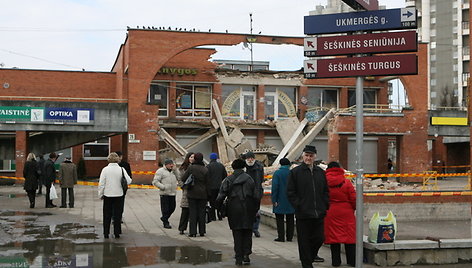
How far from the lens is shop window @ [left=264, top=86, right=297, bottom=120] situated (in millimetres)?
41094

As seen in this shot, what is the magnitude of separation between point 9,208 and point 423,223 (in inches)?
498

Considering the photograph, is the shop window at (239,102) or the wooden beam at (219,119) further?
the shop window at (239,102)

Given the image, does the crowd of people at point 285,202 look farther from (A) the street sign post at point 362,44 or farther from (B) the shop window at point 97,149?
→ (B) the shop window at point 97,149

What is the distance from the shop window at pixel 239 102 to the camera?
A: 40250 mm

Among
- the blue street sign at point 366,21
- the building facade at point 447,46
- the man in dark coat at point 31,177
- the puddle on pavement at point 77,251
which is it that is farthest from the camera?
the building facade at point 447,46

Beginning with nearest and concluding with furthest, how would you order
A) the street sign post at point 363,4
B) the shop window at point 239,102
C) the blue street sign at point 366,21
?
1. the street sign post at point 363,4
2. the blue street sign at point 366,21
3. the shop window at point 239,102

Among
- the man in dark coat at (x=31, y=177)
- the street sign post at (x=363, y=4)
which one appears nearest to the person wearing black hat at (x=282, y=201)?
the street sign post at (x=363, y=4)

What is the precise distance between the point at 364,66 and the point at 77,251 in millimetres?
5619

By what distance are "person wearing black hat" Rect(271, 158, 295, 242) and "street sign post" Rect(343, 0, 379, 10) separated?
159 inches

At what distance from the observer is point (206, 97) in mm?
39906

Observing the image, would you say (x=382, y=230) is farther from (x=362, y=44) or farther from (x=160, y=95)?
(x=160, y=95)

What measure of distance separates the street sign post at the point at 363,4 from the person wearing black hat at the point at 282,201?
4.05 metres

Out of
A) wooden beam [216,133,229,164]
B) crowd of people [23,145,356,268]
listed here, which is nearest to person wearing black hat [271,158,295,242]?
crowd of people [23,145,356,268]

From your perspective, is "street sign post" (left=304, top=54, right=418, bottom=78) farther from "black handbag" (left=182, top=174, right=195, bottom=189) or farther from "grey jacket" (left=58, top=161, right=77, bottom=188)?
"grey jacket" (left=58, top=161, right=77, bottom=188)
